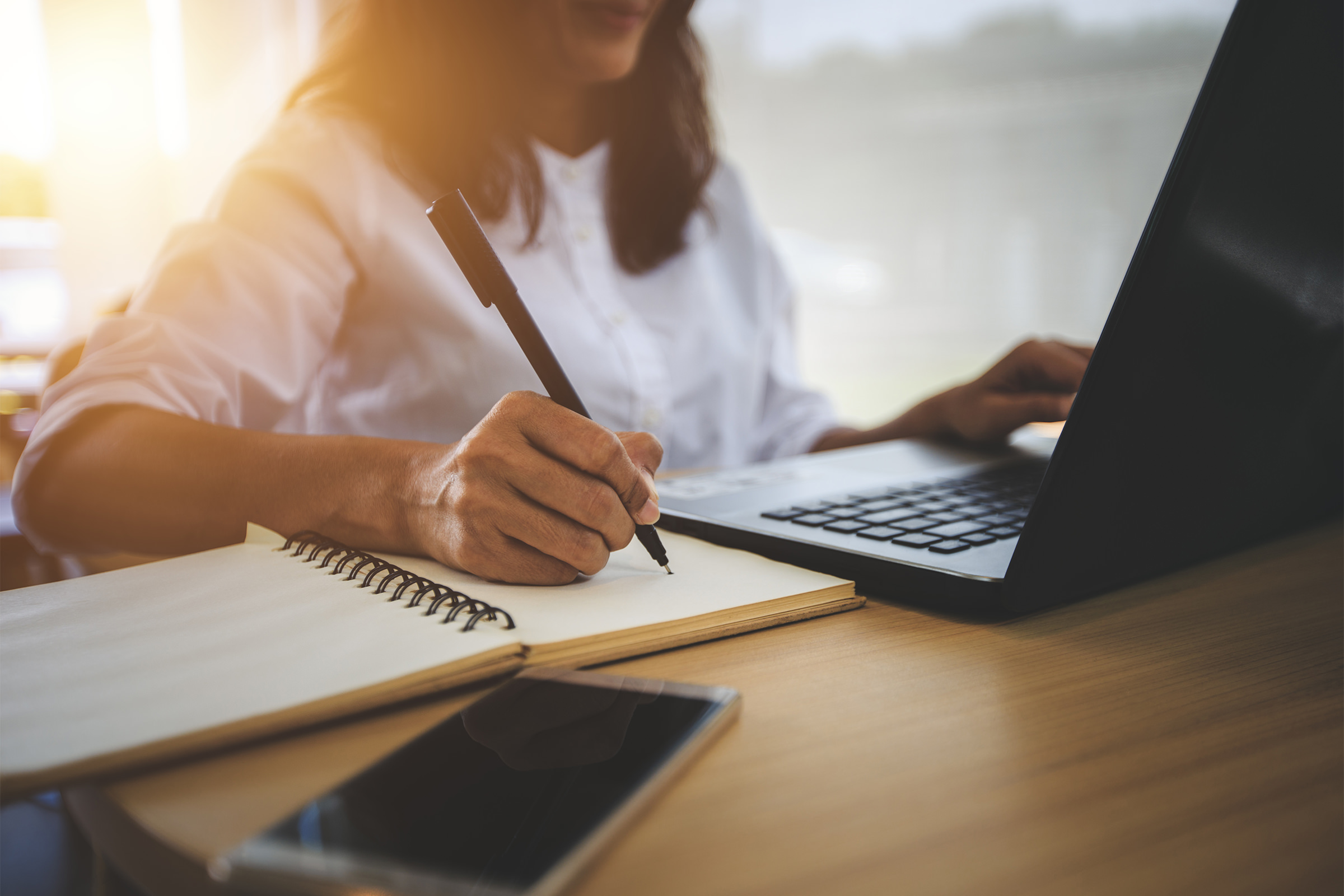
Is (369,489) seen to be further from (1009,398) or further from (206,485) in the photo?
(1009,398)

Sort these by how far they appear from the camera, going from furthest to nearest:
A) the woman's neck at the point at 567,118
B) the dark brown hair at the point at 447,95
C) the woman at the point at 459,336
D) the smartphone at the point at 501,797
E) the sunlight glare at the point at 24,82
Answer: the sunlight glare at the point at 24,82 < the woman's neck at the point at 567,118 < the dark brown hair at the point at 447,95 < the woman at the point at 459,336 < the smartphone at the point at 501,797

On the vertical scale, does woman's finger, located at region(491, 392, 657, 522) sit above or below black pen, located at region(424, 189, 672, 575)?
below

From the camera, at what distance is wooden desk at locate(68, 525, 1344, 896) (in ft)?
0.62

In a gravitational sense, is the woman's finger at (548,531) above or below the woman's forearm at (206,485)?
above

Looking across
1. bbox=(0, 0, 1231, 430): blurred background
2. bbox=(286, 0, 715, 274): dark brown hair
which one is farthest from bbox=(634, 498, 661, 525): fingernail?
bbox=(0, 0, 1231, 430): blurred background

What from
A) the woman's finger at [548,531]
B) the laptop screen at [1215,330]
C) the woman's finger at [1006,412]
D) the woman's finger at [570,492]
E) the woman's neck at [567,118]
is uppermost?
the woman's neck at [567,118]

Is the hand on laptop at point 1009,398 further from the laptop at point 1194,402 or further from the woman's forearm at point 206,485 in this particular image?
the woman's forearm at point 206,485

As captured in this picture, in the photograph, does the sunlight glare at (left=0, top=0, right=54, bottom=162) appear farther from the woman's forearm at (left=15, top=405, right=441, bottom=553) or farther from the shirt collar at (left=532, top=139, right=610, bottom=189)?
the woman's forearm at (left=15, top=405, right=441, bottom=553)

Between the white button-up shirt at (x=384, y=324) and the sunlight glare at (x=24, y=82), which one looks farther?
the sunlight glare at (x=24, y=82)

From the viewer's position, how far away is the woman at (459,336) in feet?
1.33

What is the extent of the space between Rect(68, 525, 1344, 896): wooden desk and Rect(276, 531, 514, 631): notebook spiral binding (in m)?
0.05

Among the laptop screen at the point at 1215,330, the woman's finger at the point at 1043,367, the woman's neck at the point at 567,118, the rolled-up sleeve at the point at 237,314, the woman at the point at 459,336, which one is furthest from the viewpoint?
the woman's neck at the point at 567,118

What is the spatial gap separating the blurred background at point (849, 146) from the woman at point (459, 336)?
4.27 ft

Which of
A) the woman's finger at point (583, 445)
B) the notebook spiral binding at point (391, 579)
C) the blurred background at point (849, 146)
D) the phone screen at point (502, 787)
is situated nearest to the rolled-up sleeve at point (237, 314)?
the notebook spiral binding at point (391, 579)
